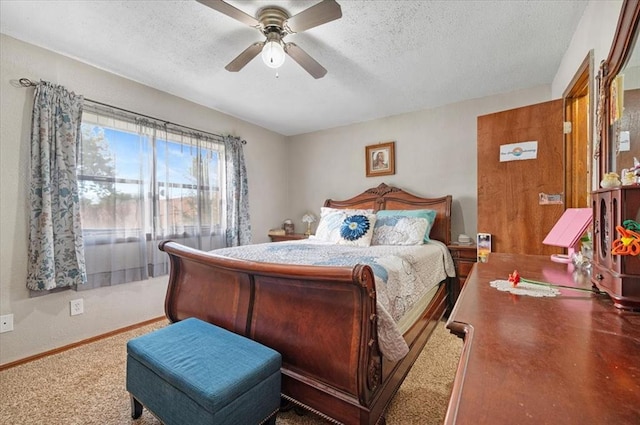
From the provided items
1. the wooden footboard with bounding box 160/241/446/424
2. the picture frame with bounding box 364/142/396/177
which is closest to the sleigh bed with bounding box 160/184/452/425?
the wooden footboard with bounding box 160/241/446/424

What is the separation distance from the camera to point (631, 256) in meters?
0.77

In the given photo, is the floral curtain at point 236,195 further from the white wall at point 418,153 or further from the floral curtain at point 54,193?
the floral curtain at point 54,193

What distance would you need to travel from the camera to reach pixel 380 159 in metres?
3.89

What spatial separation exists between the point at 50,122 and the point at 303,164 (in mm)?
3070

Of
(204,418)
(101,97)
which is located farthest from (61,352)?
(101,97)

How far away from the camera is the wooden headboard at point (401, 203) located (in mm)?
3271

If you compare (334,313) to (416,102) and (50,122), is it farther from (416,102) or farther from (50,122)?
(416,102)

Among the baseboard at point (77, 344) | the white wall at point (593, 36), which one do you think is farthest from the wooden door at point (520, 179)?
the baseboard at point (77, 344)

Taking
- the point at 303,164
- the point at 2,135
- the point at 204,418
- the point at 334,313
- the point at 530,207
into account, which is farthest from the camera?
the point at 303,164

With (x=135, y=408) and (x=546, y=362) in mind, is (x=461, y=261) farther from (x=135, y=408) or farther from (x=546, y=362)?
(x=135, y=408)

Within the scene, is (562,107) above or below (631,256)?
above

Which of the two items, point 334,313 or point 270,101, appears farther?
point 270,101

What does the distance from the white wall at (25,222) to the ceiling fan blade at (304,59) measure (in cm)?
182

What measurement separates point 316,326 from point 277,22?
1.86 meters
